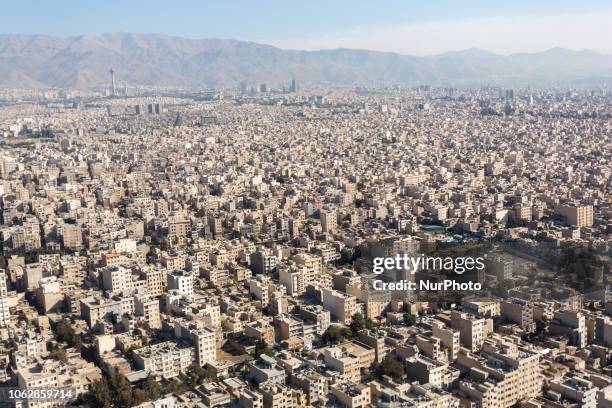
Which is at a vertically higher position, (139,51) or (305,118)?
(139,51)

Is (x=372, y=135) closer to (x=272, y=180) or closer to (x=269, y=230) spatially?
(x=272, y=180)

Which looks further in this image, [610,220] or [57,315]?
[610,220]

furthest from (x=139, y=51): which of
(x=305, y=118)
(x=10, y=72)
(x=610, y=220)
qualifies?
(x=610, y=220)

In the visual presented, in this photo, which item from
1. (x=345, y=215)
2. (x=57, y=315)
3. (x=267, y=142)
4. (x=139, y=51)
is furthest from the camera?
(x=139, y=51)

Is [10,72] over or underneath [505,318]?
over

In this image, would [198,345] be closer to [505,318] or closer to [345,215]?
[505,318]

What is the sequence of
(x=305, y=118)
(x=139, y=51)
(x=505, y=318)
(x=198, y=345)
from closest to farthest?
1. (x=198, y=345)
2. (x=505, y=318)
3. (x=305, y=118)
4. (x=139, y=51)

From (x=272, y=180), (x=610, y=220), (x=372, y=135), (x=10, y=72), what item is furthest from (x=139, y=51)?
(x=610, y=220)
